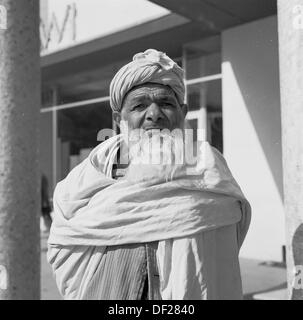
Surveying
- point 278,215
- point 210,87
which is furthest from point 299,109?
point 210,87

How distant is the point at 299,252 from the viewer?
2154 millimetres

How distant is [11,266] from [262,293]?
2683 millimetres

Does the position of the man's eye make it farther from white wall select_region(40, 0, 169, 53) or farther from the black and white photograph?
white wall select_region(40, 0, 169, 53)

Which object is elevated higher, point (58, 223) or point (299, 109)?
point (299, 109)

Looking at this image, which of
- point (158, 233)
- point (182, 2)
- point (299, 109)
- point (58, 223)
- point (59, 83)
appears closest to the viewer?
point (158, 233)

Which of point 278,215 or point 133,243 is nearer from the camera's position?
point 133,243

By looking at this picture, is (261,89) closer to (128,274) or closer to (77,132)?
(77,132)

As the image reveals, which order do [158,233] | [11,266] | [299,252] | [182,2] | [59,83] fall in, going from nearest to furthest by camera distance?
[158,233] → [299,252] → [11,266] → [182,2] → [59,83]

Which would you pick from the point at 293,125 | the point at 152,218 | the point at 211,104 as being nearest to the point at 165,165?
the point at 152,218

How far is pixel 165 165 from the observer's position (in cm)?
130

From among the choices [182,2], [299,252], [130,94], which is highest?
[182,2]

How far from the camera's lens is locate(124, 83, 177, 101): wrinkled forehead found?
1.40 m

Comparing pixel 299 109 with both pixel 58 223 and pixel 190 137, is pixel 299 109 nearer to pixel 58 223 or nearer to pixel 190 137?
pixel 190 137

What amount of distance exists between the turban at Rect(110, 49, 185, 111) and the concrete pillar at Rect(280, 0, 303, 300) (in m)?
1.05
